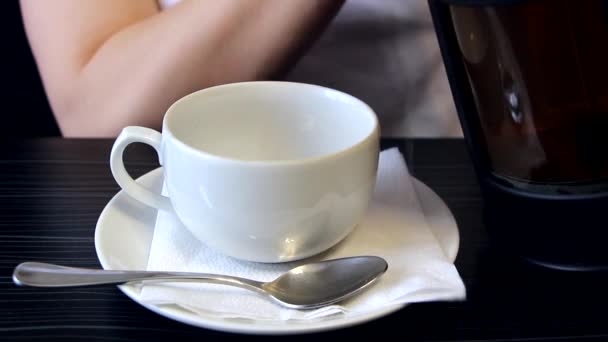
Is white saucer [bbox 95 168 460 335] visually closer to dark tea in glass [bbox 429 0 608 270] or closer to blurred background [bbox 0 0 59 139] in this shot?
dark tea in glass [bbox 429 0 608 270]

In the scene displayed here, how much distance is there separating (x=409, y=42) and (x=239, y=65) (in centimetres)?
19

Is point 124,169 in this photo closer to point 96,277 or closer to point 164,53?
point 96,277

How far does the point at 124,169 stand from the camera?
367 millimetres

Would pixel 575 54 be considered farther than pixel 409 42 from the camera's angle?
No

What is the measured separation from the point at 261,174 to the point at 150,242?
0.34ft

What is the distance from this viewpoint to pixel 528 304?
328mm

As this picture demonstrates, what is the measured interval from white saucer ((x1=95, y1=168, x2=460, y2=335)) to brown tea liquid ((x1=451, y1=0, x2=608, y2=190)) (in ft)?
0.16

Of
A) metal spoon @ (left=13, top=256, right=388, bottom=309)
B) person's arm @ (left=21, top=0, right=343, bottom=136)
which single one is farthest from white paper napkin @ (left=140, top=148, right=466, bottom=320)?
person's arm @ (left=21, top=0, right=343, bottom=136)

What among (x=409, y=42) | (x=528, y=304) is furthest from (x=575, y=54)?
(x=409, y=42)

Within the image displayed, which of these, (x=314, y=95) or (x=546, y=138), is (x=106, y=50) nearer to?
(x=314, y=95)

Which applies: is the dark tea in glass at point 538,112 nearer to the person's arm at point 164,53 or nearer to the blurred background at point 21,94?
the person's arm at point 164,53

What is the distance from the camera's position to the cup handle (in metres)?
0.35

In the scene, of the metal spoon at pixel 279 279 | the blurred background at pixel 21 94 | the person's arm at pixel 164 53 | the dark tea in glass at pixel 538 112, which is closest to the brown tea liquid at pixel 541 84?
the dark tea in glass at pixel 538 112

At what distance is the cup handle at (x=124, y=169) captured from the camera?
0.35m
